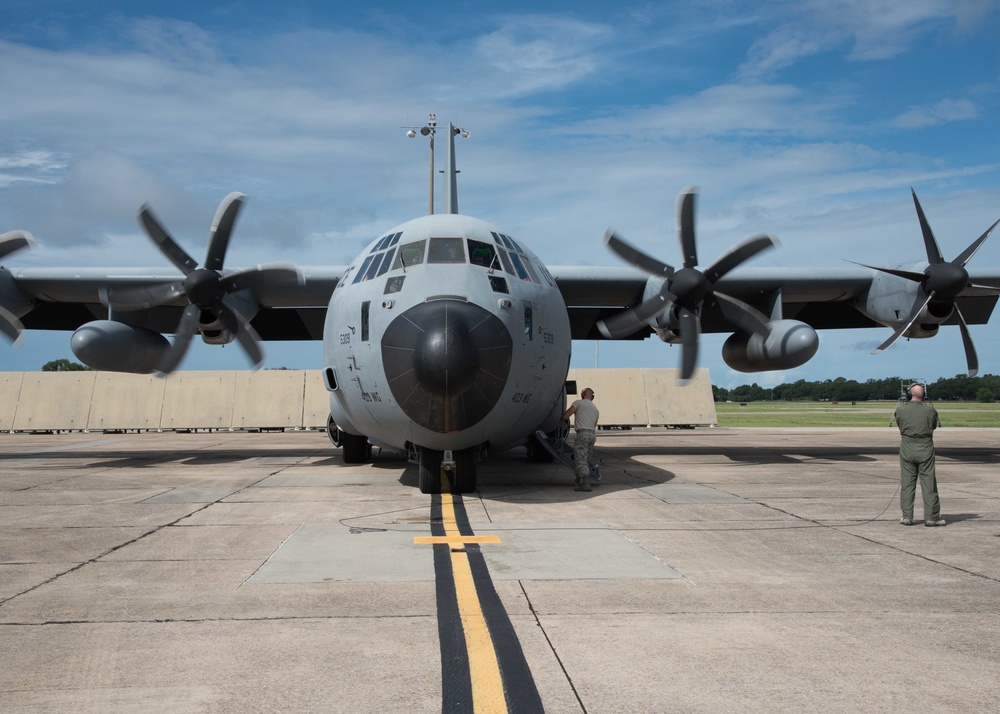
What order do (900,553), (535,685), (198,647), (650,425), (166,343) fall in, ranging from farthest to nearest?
(650,425) → (166,343) → (900,553) → (198,647) → (535,685)

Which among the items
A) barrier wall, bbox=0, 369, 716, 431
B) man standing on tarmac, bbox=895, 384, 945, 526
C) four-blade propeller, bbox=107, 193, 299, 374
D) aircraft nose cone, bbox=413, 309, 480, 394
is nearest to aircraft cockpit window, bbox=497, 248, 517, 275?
aircraft nose cone, bbox=413, 309, 480, 394

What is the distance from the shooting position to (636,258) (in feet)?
53.7

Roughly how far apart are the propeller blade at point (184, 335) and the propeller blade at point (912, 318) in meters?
14.5

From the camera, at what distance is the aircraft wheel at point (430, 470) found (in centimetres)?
1103

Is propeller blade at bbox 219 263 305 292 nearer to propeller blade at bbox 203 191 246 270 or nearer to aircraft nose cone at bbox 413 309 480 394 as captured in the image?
propeller blade at bbox 203 191 246 270

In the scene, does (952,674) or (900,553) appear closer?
(952,674)

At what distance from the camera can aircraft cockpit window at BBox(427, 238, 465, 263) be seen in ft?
35.3

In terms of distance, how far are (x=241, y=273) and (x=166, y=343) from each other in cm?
298

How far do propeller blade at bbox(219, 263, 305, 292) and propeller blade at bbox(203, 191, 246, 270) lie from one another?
22.5 inches

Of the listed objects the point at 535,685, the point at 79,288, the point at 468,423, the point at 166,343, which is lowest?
the point at 535,685

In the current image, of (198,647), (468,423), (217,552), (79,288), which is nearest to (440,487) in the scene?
(468,423)

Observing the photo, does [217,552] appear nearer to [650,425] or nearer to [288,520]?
[288,520]

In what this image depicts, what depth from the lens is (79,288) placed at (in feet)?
59.3

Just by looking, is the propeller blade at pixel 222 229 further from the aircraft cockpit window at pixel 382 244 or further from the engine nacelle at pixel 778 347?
the engine nacelle at pixel 778 347
